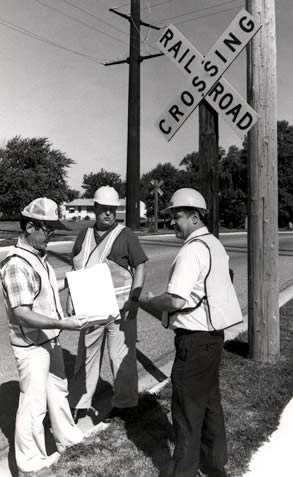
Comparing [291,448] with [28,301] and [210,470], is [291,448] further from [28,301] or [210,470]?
[28,301]

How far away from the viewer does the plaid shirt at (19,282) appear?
299cm

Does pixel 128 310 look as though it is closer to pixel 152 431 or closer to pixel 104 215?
pixel 104 215

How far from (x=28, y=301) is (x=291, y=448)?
217 cm

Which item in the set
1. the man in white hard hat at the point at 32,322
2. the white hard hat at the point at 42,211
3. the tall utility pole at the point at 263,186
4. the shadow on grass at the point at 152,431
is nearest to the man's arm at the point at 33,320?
the man in white hard hat at the point at 32,322

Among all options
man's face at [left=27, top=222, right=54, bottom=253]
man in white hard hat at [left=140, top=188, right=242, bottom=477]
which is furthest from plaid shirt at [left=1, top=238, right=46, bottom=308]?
man in white hard hat at [left=140, top=188, right=242, bottom=477]

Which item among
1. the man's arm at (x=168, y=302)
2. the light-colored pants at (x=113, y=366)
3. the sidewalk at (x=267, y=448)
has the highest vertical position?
the man's arm at (x=168, y=302)

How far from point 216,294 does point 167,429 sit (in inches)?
61.0

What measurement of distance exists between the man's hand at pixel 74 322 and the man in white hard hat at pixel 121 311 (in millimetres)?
871

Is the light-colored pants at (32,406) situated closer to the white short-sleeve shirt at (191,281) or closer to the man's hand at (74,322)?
the man's hand at (74,322)

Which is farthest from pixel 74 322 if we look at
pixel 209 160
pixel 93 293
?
pixel 209 160

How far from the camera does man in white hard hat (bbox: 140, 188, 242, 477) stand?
2.84 meters

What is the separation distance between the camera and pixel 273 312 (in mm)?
5480

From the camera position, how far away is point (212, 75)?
414 cm

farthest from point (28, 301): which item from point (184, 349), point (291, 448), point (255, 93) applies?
point (255, 93)
